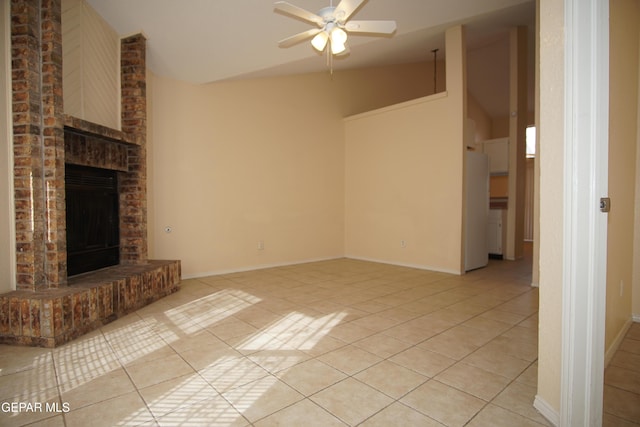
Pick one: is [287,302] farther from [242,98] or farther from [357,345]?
[242,98]

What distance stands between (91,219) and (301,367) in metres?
2.69

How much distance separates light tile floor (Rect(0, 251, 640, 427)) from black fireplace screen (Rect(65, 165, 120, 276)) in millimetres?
758

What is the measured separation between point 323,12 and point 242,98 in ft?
8.58

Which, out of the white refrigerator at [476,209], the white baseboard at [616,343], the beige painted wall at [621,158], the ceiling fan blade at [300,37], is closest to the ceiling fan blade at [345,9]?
the ceiling fan blade at [300,37]

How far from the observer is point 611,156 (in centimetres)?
186

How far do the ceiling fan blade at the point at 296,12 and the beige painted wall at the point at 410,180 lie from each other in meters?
2.77

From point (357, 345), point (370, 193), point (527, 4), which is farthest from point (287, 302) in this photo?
point (527, 4)

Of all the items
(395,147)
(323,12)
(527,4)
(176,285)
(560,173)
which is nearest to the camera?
(560,173)

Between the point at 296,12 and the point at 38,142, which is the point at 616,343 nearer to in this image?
the point at 296,12

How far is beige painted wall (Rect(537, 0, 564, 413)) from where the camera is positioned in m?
1.45

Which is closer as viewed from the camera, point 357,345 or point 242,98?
point 357,345

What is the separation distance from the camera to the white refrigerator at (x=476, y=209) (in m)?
4.91

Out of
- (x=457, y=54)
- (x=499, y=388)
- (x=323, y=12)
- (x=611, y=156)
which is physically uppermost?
(x=457, y=54)

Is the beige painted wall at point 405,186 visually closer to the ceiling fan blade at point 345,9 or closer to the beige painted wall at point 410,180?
the beige painted wall at point 410,180
